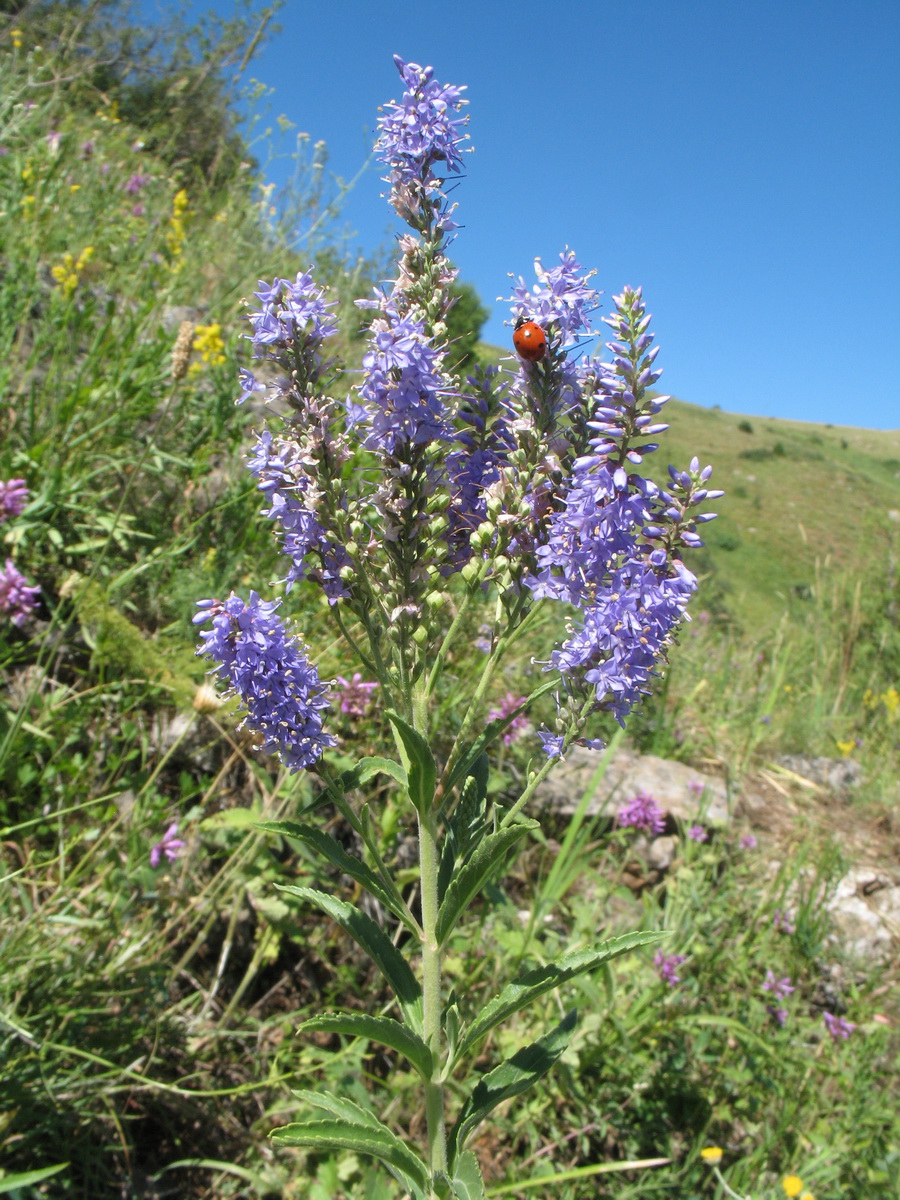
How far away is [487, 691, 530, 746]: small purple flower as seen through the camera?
13.4 feet

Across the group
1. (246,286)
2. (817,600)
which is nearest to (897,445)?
(817,600)

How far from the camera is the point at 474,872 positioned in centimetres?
149

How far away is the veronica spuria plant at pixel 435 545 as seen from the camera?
4.79 feet

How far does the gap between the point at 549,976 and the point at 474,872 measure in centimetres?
27

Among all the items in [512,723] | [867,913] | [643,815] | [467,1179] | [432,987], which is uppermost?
[512,723]

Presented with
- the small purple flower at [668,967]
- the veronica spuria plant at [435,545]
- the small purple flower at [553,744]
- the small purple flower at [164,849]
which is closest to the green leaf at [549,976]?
the veronica spuria plant at [435,545]

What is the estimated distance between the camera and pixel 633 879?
4598 millimetres

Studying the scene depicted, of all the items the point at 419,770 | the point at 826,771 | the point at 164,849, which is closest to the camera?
the point at 419,770

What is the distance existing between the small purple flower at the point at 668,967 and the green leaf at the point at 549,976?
6.62 feet

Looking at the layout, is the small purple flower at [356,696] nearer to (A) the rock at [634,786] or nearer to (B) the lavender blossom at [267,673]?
(A) the rock at [634,786]

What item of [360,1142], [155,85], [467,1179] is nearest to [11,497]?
[360,1142]

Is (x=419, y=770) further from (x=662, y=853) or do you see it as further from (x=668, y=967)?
(x=662, y=853)

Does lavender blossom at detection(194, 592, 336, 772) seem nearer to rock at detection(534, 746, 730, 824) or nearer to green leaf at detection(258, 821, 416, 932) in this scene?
green leaf at detection(258, 821, 416, 932)

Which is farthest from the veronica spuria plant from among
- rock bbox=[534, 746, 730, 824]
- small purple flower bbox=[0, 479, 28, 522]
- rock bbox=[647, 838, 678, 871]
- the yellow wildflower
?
the yellow wildflower
